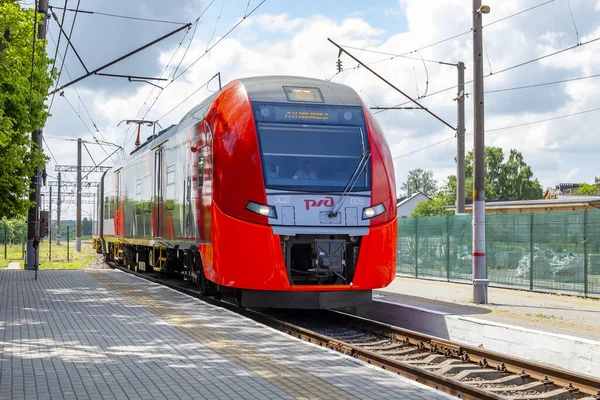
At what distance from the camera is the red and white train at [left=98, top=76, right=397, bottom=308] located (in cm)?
1225

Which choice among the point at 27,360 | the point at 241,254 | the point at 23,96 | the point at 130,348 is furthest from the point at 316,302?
the point at 23,96

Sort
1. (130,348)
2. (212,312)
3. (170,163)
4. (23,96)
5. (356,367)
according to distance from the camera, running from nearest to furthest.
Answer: (356,367) → (130,348) → (212,312) → (170,163) → (23,96)

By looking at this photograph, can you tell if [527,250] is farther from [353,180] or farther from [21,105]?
[21,105]

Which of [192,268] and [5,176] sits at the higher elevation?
[5,176]

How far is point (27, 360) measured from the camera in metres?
8.55

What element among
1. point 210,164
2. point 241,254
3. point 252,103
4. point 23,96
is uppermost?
point 23,96

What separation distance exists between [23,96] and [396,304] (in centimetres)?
1394

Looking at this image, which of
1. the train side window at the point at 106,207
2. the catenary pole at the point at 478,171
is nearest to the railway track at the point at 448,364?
the catenary pole at the point at 478,171

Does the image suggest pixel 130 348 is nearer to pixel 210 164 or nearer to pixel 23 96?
pixel 210 164

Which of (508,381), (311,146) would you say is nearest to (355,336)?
(311,146)

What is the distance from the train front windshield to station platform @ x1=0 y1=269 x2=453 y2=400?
2345mm

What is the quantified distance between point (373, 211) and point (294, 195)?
4.35ft

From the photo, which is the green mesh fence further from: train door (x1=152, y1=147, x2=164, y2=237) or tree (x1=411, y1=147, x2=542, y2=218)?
tree (x1=411, y1=147, x2=542, y2=218)

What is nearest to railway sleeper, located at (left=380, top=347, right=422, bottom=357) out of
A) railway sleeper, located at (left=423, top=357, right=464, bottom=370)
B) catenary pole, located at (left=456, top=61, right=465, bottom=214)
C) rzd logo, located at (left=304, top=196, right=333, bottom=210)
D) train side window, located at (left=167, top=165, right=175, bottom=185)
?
railway sleeper, located at (left=423, top=357, right=464, bottom=370)
